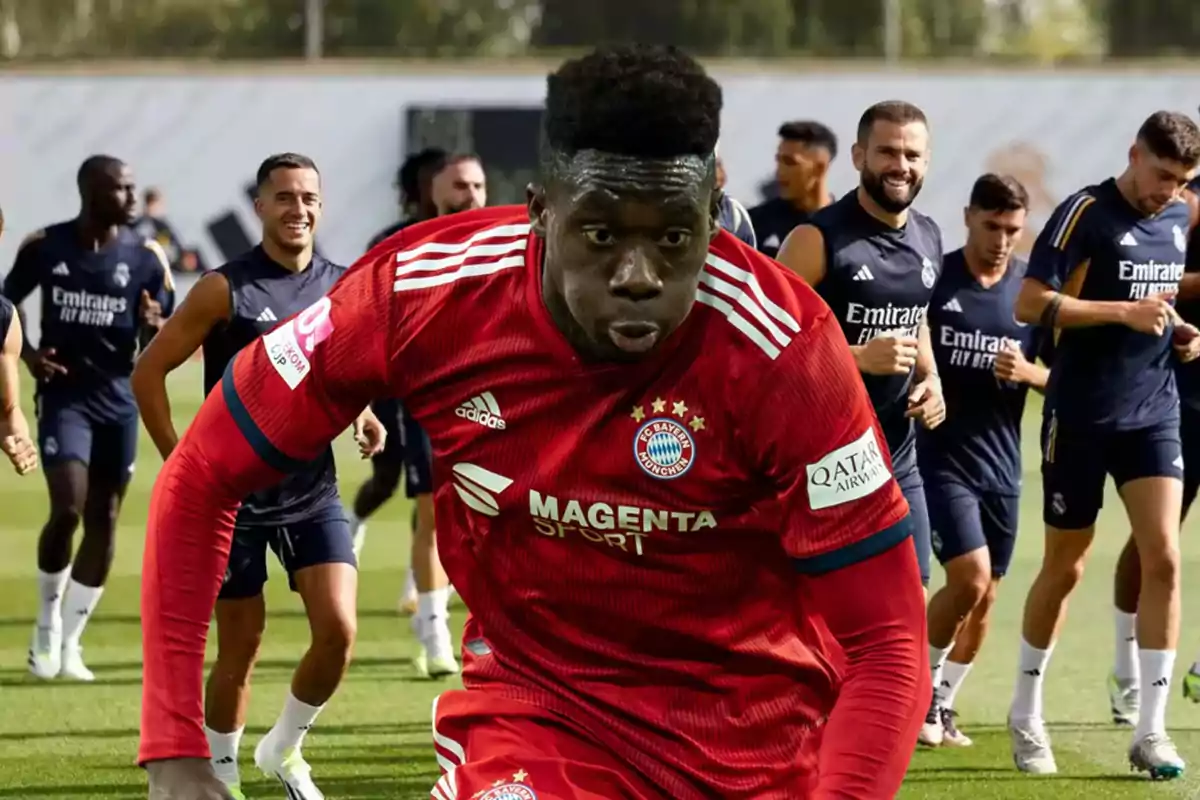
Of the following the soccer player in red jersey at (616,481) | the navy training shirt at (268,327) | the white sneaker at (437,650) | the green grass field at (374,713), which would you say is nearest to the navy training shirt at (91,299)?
the green grass field at (374,713)

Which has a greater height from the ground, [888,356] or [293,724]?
[888,356]

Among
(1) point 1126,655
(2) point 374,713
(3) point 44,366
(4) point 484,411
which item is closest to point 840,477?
(4) point 484,411

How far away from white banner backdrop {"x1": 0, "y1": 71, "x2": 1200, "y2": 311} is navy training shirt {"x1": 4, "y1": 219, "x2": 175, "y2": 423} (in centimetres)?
1586

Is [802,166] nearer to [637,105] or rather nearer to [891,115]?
[891,115]

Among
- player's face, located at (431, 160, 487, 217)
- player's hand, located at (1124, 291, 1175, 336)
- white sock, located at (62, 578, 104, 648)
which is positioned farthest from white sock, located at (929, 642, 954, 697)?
white sock, located at (62, 578, 104, 648)

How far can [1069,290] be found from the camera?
26.0 feet

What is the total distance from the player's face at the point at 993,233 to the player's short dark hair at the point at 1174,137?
83 cm

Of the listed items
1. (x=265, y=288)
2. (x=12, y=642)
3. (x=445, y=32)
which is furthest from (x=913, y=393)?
(x=445, y=32)

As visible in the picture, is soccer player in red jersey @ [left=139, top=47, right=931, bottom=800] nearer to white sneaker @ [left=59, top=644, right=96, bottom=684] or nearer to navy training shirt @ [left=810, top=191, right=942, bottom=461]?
navy training shirt @ [left=810, top=191, right=942, bottom=461]

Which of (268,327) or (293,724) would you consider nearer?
(293,724)

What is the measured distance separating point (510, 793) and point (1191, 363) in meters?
6.43

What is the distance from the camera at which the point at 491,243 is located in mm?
3275

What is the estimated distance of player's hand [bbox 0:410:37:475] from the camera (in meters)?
8.23

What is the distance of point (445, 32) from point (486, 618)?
24650mm
